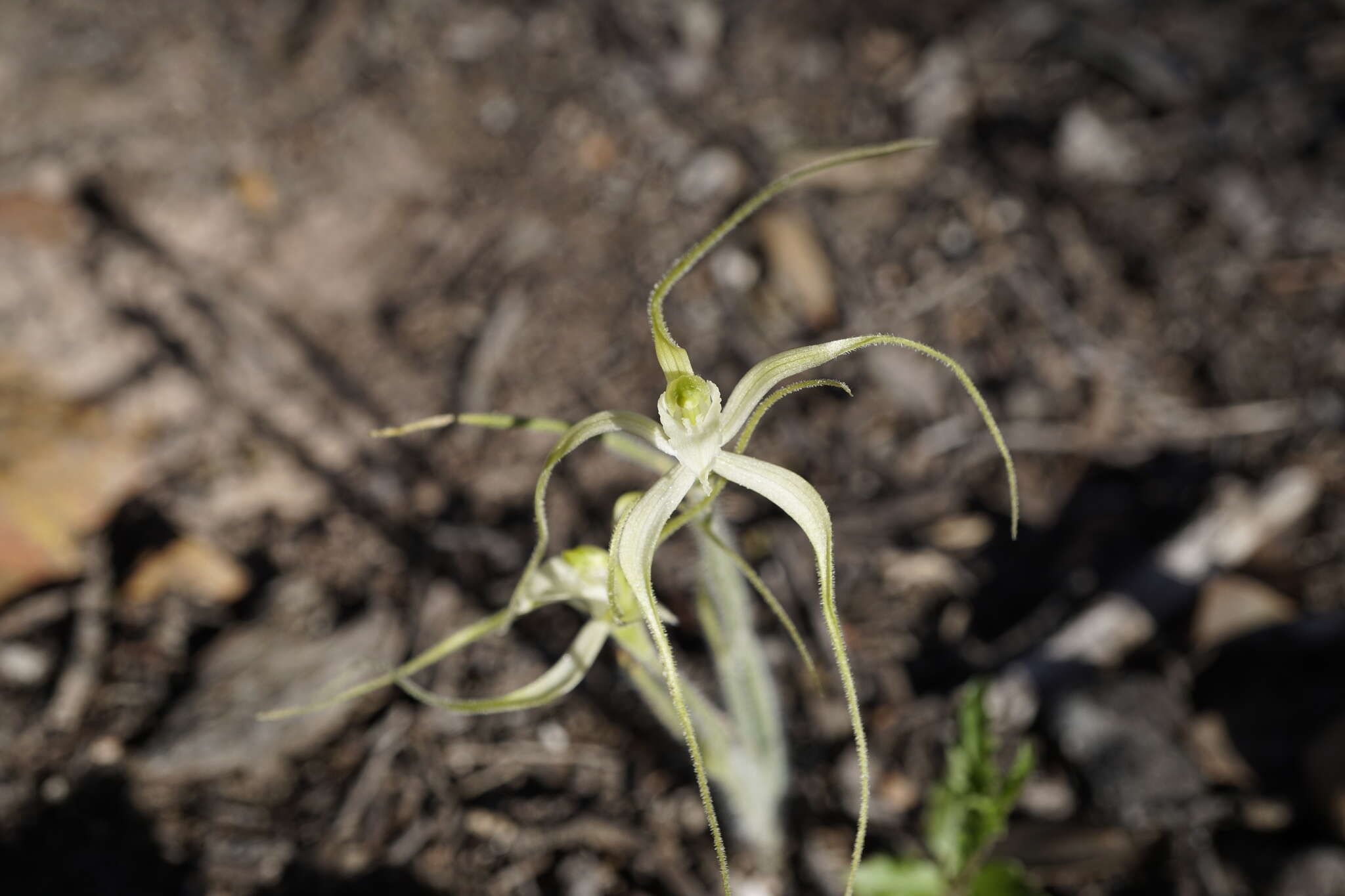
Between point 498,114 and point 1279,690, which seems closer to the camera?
point 1279,690

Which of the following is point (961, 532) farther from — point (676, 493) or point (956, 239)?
point (676, 493)

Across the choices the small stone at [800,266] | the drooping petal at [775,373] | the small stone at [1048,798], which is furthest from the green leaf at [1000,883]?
the small stone at [800,266]

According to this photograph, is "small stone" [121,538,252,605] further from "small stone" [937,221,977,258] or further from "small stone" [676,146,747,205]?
"small stone" [937,221,977,258]

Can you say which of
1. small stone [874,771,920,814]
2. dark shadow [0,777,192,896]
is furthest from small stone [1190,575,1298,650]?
dark shadow [0,777,192,896]

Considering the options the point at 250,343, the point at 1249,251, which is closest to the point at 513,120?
the point at 250,343

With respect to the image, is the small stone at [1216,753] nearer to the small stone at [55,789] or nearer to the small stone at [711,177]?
the small stone at [711,177]

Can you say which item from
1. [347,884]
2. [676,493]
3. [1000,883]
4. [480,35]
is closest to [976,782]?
[1000,883]

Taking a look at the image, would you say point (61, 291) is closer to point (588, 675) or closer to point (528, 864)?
point (588, 675)
